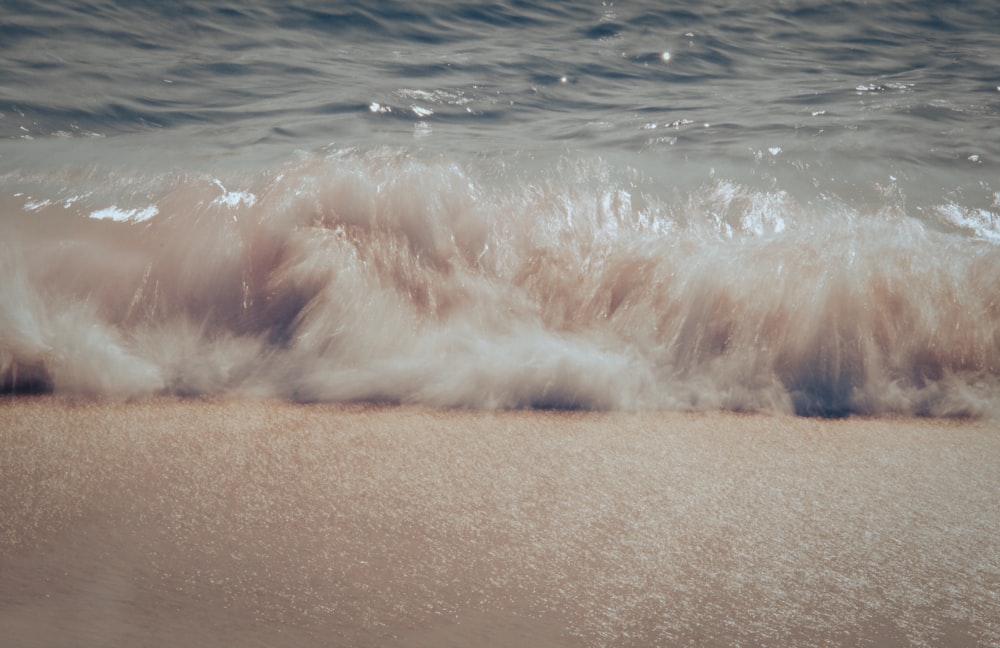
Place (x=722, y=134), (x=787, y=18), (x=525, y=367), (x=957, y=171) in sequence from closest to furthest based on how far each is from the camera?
(x=525, y=367) → (x=957, y=171) → (x=722, y=134) → (x=787, y=18)

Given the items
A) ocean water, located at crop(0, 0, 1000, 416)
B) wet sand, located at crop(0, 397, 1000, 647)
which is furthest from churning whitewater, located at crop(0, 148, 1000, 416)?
wet sand, located at crop(0, 397, 1000, 647)

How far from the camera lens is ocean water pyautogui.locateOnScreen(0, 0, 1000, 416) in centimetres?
184

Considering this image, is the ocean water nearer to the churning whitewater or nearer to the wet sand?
the churning whitewater

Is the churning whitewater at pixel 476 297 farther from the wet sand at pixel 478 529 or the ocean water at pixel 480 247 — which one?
the wet sand at pixel 478 529

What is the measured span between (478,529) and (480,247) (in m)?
0.91

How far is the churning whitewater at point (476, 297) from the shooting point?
182cm

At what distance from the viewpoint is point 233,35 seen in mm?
3486

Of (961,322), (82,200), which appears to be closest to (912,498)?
(961,322)

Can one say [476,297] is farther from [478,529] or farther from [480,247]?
[478,529]

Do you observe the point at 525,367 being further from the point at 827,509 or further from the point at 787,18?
the point at 787,18

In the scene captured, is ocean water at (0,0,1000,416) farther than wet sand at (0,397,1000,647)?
Yes

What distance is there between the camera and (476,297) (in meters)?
2.00

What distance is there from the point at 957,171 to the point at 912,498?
1.47 m

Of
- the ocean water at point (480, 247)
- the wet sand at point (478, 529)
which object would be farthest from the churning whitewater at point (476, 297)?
the wet sand at point (478, 529)
